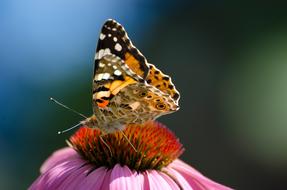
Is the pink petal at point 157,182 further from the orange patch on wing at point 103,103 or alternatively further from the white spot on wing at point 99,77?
the white spot on wing at point 99,77

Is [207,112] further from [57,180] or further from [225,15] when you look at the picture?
[57,180]

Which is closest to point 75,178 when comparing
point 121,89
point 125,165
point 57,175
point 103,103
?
point 57,175

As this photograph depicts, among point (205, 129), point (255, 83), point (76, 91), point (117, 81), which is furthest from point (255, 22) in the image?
point (117, 81)

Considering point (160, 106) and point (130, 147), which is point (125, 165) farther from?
point (160, 106)

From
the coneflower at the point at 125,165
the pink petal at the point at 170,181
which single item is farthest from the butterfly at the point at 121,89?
the pink petal at the point at 170,181

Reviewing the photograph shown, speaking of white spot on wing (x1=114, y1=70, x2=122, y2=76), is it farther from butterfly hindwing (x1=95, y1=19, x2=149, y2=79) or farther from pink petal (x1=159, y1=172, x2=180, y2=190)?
pink petal (x1=159, y1=172, x2=180, y2=190)
